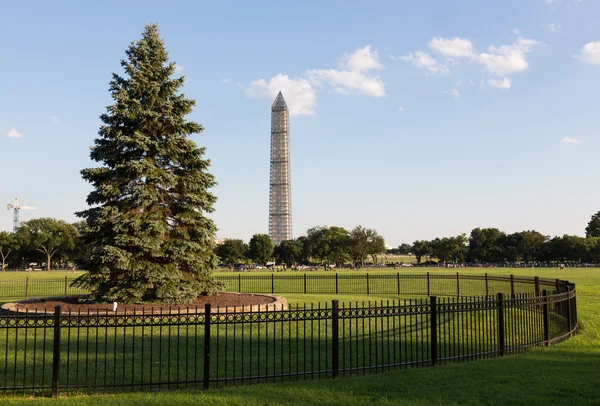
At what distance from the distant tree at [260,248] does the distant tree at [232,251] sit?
279 cm

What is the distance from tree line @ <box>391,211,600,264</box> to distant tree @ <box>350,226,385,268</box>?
18615 mm

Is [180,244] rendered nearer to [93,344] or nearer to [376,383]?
[93,344]

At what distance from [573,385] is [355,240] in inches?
4508

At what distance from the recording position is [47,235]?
101m

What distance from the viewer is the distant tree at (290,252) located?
435 ft

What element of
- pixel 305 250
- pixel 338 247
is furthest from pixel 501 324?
pixel 305 250

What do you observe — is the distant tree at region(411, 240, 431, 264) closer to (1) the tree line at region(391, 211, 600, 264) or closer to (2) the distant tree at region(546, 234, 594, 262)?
(1) the tree line at region(391, 211, 600, 264)

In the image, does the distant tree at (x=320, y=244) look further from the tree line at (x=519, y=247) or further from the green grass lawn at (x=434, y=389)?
the green grass lawn at (x=434, y=389)

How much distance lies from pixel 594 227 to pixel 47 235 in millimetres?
139740

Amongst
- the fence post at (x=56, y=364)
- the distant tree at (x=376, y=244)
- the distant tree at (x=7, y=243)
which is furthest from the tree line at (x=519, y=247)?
the fence post at (x=56, y=364)

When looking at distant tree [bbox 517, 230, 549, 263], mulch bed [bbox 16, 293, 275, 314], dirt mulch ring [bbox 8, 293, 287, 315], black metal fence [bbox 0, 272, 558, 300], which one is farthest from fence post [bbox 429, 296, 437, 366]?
distant tree [bbox 517, 230, 549, 263]

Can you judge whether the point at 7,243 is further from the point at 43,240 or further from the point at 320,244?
the point at 320,244

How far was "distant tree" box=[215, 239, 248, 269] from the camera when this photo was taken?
126 m

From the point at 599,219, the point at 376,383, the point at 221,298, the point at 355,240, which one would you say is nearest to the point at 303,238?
the point at 355,240
